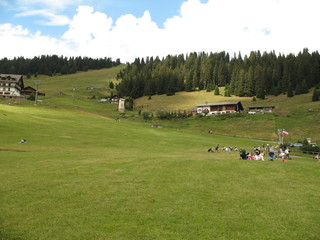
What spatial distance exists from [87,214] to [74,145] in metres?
31.4


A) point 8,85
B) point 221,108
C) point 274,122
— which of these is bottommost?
point 274,122

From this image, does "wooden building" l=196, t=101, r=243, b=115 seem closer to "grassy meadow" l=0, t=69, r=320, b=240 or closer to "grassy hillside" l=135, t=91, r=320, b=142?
"grassy hillside" l=135, t=91, r=320, b=142

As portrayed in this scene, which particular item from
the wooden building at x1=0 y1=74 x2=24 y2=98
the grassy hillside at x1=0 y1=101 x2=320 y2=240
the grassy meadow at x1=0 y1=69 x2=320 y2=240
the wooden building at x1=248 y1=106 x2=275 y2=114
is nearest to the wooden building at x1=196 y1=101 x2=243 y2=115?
the wooden building at x1=248 y1=106 x2=275 y2=114

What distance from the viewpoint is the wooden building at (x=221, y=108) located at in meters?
117

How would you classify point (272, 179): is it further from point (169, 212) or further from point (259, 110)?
point (259, 110)

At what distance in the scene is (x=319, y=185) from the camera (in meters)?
19.4

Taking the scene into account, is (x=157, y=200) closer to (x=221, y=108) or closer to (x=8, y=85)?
(x=221, y=108)

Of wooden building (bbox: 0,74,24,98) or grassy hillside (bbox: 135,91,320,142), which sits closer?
grassy hillside (bbox: 135,91,320,142)

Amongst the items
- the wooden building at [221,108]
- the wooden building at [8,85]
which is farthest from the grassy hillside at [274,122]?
the wooden building at [8,85]

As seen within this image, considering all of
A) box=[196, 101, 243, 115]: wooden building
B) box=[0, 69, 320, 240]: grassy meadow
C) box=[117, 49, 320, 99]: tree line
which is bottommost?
box=[0, 69, 320, 240]: grassy meadow

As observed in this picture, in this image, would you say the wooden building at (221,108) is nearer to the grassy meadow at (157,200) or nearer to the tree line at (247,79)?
the tree line at (247,79)

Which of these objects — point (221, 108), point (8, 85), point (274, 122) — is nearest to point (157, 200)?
point (274, 122)

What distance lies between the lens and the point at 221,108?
119375 millimetres

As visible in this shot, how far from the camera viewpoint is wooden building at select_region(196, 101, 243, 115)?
117 metres
